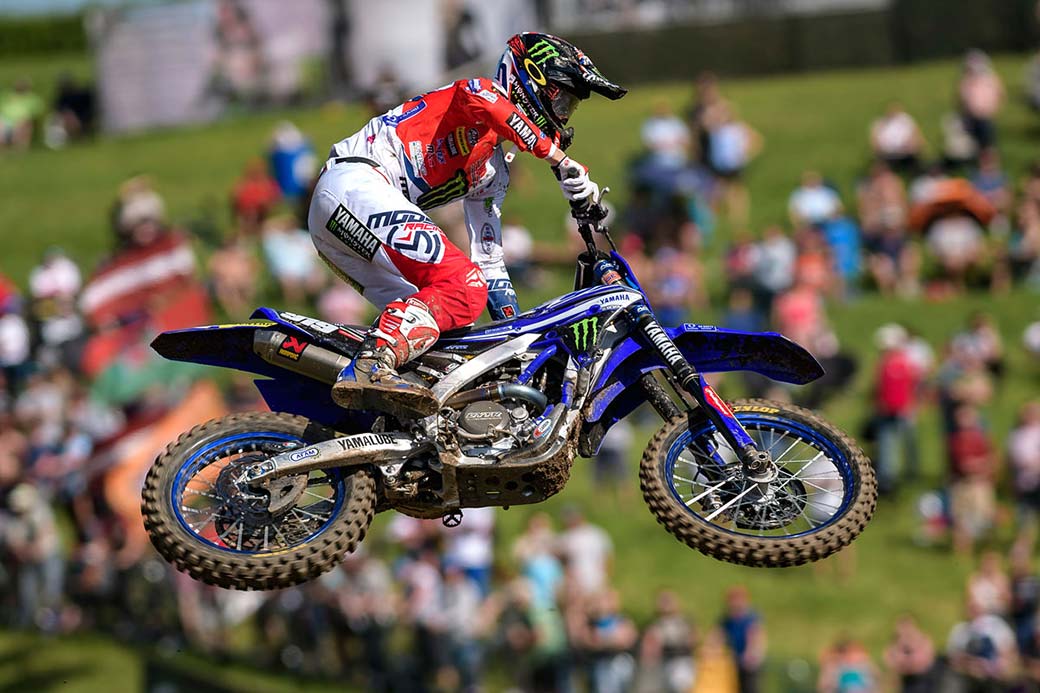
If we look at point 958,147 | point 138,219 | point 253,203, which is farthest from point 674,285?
point 958,147

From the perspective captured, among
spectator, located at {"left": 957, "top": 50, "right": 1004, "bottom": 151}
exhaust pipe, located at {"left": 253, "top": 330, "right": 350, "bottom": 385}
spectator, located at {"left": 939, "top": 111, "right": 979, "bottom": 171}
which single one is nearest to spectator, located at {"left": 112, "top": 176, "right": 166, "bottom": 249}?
spectator, located at {"left": 939, "top": 111, "right": 979, "bottom": 171}

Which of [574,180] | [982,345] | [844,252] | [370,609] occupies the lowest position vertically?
[370,609]

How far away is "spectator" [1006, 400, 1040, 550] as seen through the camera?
810 inches

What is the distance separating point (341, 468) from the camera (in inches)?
345

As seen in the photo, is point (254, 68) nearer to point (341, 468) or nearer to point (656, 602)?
point (656, 602)

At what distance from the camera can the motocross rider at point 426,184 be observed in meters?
8.59

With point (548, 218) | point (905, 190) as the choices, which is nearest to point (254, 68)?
point (548, 218)

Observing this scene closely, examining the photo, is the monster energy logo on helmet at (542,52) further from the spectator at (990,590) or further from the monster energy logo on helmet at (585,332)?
the spectator at (990,590)

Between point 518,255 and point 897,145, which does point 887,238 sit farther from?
point 518,255

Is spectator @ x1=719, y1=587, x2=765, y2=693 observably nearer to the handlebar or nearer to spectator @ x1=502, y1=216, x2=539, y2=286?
spectator @ x1=502, y1=216, x2=539, y2=286

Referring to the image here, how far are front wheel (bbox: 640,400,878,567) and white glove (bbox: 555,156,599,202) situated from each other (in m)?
1.34

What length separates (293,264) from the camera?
26562 millimetres

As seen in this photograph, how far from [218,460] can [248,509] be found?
339 mm

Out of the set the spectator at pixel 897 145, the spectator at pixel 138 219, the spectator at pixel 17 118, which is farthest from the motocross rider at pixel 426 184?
the spectator at pixel 17 118
